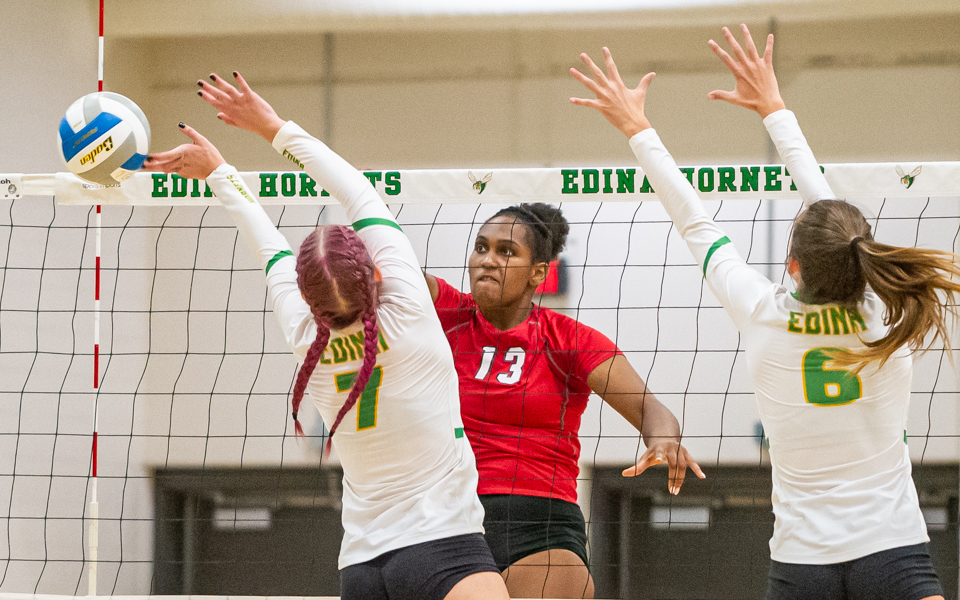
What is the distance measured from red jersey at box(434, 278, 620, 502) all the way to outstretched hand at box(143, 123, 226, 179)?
115 cm

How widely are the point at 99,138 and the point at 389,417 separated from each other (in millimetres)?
1343

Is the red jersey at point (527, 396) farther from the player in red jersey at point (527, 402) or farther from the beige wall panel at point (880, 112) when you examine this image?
the beige wall panel at point (880, 112)

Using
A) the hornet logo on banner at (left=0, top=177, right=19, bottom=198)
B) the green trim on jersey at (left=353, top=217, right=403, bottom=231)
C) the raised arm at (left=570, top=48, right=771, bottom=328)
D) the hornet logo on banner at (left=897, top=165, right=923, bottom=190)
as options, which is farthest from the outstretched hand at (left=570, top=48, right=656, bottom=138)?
the hornet logo on banner at (left=0, top=177, right=19, bottom=198)

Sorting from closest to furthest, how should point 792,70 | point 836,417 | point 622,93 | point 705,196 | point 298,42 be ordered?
point 836,417, point 622,93, point 705,196, point 792,70, point 298,42

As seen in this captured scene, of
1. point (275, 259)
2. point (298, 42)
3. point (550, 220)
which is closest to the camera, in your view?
point (275, 259)

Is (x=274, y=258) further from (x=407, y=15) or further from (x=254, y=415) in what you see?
(x=407, y=15)

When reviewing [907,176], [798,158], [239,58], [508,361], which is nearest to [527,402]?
[508,361]

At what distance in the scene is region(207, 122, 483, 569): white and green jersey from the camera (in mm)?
1983

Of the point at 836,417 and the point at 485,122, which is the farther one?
the point at 485,122

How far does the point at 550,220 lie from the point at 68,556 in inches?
152

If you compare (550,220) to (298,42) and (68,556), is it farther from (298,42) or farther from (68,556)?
(68,556)

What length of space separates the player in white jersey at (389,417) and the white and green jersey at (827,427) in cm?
71

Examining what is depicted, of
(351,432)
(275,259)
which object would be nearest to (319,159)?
(275,259)

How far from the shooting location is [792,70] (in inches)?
227
